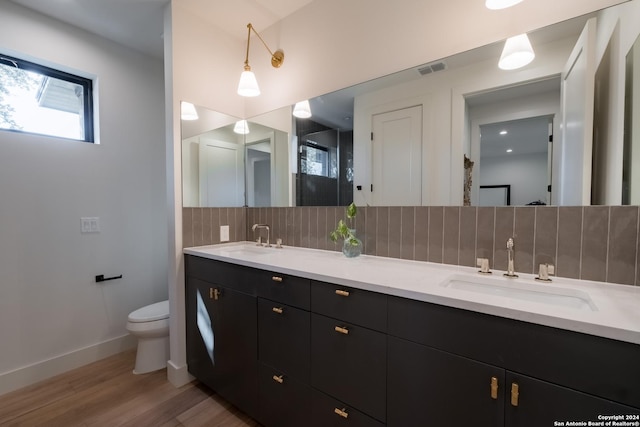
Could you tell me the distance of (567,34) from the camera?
3.72 ft

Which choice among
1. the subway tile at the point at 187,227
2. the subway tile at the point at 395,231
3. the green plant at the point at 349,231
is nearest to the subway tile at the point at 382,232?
the subway tile at the point at 395,231

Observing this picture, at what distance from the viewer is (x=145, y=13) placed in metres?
2.00

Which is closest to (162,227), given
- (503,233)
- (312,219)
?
(312,219)

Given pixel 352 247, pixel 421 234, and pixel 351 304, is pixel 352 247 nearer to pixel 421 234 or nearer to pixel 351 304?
pixel 421 234

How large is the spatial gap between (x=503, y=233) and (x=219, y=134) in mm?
2113

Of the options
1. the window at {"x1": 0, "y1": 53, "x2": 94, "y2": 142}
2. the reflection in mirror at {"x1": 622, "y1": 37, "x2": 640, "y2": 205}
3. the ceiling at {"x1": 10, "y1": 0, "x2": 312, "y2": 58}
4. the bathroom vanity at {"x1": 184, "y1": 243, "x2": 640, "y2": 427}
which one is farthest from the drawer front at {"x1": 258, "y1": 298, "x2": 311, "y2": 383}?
the window at {"x1": 0, "y1": 53, "x2": 94, "y2": 142}

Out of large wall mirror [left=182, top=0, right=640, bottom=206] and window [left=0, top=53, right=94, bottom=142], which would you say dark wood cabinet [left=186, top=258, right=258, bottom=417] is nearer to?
large wall mirror [left=182, top=0, right=640, bottom=206]

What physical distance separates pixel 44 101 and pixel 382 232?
8.88 feet

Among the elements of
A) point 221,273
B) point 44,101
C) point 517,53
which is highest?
point 44,101

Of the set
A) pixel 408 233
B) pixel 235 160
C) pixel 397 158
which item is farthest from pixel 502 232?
pixel 235 160

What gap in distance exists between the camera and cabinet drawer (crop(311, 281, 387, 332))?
1.06 meters

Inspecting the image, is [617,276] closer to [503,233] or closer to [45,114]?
[503,233]

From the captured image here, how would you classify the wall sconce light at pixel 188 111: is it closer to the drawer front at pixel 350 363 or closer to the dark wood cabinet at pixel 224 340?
the dark wood cabinet at pixel 224 340

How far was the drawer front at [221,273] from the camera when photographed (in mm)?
1562
